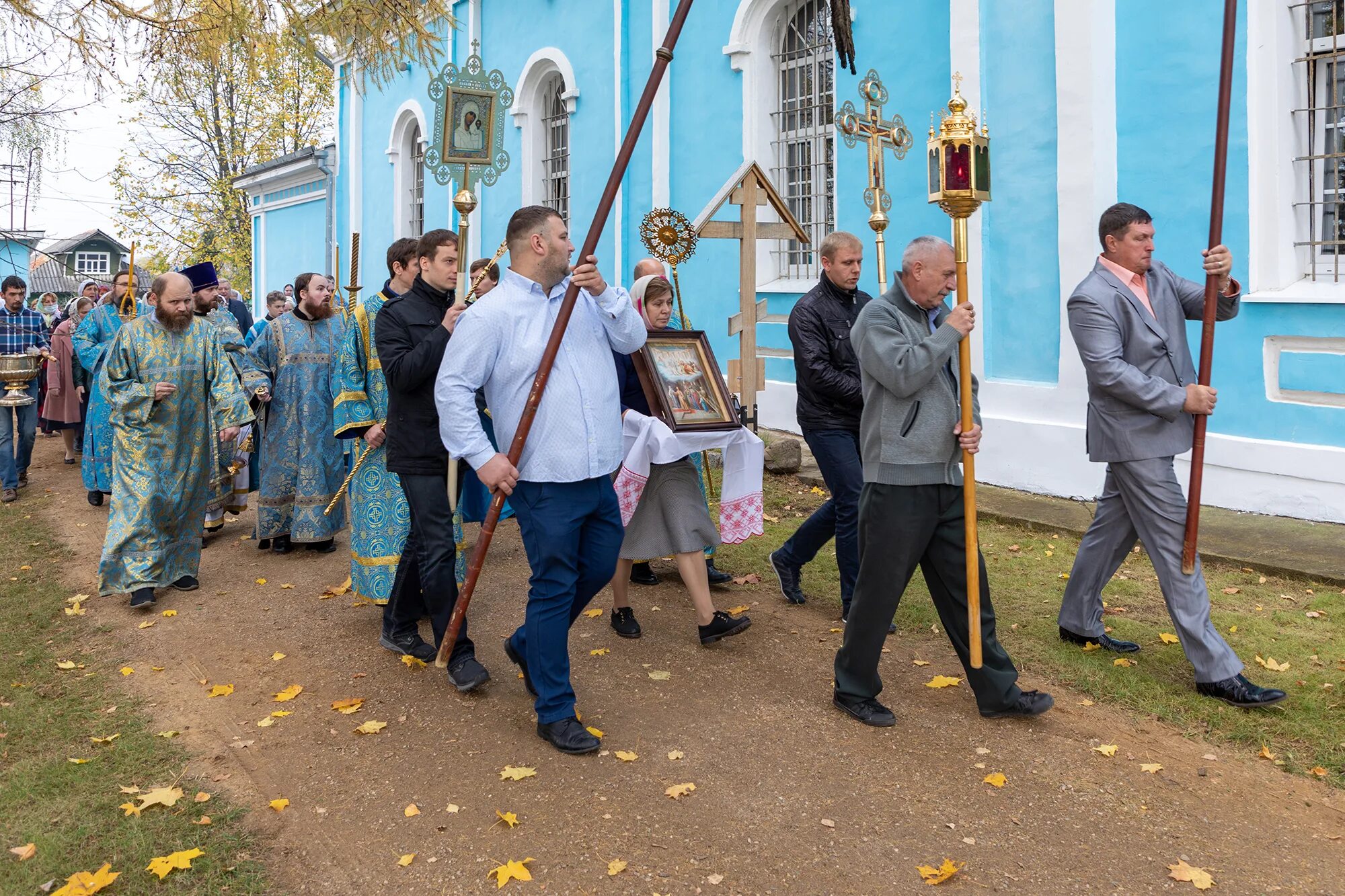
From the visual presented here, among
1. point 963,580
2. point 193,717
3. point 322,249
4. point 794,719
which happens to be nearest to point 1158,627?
point 963,580

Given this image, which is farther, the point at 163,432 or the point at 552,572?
the point at 163,432

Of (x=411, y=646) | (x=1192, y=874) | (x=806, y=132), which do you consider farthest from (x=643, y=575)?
(x=806, y=132)

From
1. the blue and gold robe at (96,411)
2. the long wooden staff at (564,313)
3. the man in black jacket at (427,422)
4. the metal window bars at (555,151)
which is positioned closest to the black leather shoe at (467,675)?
the man in black jacket at (427,422)

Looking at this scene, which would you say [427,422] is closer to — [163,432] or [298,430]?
[163,432]

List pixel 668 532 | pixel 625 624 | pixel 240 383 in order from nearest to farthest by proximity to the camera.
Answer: pixel 668 532, pixel 625 624, pixel 240 383

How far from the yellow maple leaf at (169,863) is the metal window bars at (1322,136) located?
735 centimetres

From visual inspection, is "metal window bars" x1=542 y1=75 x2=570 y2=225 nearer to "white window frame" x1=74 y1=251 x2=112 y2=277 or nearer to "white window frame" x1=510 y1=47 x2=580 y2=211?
"white window frame" x1=510 y1=47 x2=580 y2=211

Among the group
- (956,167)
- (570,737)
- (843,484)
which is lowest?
(570,737)

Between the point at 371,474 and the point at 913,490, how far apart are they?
2.93m

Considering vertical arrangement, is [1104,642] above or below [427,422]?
below

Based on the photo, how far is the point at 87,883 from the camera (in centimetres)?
344

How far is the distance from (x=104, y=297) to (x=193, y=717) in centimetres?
884

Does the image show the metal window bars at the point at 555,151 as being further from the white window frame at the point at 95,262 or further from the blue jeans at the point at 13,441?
the white window frame at the point at 95,262

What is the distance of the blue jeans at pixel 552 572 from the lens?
4383mm
